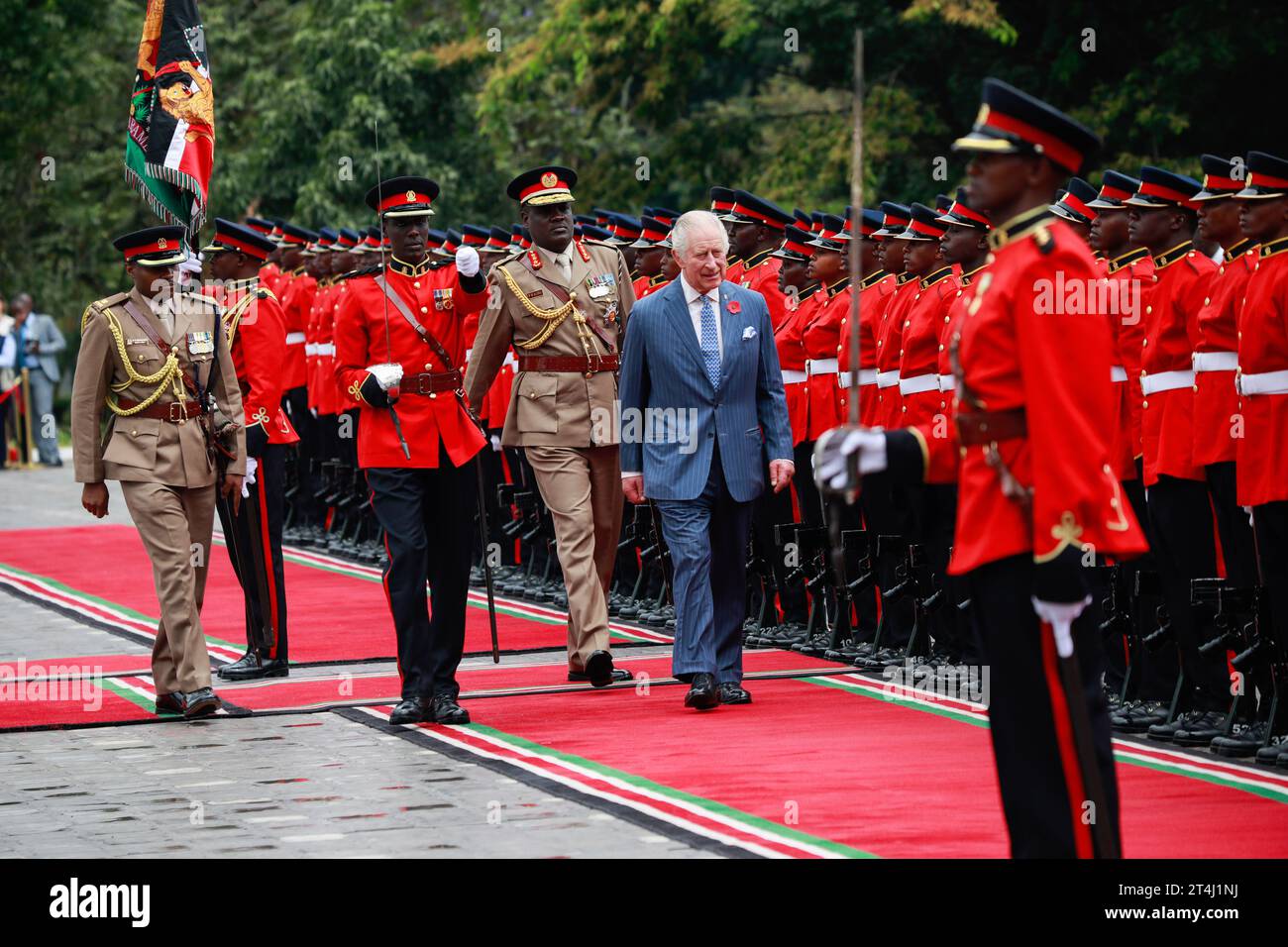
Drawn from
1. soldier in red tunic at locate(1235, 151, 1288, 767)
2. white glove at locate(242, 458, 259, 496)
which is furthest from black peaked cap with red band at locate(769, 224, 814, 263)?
soldier in red tunic at locate(1235, 151, 1288, 767)

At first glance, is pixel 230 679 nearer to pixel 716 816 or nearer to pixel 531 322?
pixel 531 322

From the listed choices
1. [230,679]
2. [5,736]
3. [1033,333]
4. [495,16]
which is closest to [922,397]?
[230,679]

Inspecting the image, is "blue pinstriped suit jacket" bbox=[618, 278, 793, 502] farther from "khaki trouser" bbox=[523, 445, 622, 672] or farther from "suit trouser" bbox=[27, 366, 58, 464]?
"suit trouser" bbox=[27, 366, 58, 464]

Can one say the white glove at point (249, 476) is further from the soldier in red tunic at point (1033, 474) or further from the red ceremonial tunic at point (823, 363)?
the soldier in red tunic at point (1033, 474)

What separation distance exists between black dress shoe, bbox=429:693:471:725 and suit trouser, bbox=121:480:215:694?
4.14ft

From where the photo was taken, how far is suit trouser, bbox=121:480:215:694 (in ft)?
36.2

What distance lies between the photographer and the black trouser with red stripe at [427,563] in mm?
10531

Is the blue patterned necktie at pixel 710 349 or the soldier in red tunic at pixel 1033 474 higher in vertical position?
the blue patterned necktie at pixel 710 349

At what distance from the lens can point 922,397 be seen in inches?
466

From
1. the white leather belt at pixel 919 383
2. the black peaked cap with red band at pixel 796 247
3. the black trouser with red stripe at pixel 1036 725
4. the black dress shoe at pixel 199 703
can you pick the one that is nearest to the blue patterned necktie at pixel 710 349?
the white leather belt at pixel 919 383

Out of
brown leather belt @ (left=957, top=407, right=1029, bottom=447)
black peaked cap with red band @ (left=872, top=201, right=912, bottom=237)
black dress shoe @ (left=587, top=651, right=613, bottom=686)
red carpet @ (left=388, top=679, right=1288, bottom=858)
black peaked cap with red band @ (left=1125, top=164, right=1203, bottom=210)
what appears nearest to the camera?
brown leather belt @ (left=957, top=407, right=1029, bottom=447)

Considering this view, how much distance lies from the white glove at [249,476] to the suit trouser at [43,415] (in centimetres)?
2018

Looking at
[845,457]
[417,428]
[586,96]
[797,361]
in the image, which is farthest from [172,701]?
[586,96]

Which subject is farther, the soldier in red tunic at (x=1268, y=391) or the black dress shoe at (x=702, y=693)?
the black dress shoe at (x=702, y=693)
